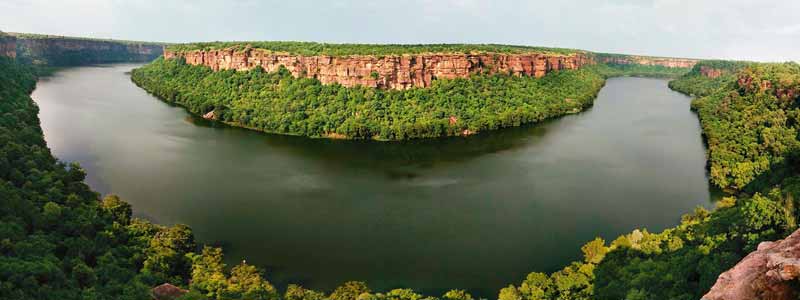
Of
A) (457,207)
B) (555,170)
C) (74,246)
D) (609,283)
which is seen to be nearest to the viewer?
(609,283)

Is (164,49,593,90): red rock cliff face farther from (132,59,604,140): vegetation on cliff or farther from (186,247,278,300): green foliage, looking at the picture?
(186,247,278,300): green foliage

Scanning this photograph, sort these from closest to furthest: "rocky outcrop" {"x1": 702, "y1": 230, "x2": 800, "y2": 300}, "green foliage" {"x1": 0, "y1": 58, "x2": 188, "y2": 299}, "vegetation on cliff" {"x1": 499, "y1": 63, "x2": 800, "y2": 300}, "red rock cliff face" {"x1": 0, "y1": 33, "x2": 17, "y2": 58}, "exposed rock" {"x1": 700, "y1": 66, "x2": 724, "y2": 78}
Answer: "rocky outcrop" {"x1": 702, "y1": 230, "x2": 800, "y2": 300} < "green foliage" {"x1": 0, "y1": 58, "x2": 188, "y2": 299} < "vegetation on cliff" {"x1": 499, "y1": 63, "x2": 800, "y2": 300} < "red rock cliff face" {"x1": 0, "y1": 33, "x2": 17, "y2": 58} < "exposed rock" {"x1": 700, "y1": 66, "x2": 724, "y2": 78}

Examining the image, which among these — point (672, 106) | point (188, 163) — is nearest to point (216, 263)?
point (188, 163)

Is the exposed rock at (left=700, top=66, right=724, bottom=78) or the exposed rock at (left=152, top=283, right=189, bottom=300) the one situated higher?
the exposed rock at (left=700, top=66, right=724, bottom=78)

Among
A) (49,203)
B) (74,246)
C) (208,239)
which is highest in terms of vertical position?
(49,203)

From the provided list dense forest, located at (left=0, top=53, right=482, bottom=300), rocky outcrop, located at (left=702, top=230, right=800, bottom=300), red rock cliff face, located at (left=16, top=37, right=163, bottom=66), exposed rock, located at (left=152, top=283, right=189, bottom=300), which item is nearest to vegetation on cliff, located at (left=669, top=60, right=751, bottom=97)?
rocky outcrop, located at (left=702, top=230, right=800, bottom=300)

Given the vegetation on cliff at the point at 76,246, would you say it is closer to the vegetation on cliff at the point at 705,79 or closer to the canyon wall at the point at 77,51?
the vegetation on cliff at the point at 705,79

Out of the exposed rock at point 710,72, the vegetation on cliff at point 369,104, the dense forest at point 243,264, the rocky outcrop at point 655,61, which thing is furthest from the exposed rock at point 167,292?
the rocky outcrop at point 655,61

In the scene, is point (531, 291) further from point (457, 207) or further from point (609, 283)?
point (457, 207)
